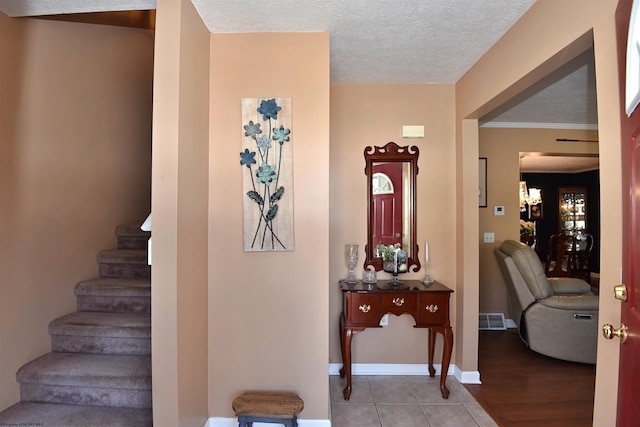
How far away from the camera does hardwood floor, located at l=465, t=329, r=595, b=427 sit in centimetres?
227

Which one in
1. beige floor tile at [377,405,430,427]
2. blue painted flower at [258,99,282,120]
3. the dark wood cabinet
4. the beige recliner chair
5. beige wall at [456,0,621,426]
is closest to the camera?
beige wall at [456,0,621,426]

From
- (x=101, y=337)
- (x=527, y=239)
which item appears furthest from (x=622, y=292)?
(x=527, y=239)

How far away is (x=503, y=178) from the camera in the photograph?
4086 millimetres

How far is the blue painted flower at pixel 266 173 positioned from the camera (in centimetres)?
208

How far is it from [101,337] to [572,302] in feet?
13.2

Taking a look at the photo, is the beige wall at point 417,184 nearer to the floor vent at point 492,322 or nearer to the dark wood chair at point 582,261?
the floor vent at point 492,322

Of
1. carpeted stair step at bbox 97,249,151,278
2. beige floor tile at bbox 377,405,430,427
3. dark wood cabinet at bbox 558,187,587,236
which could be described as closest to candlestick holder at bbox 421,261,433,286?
beige floor tile at bbox 377,405,430,427

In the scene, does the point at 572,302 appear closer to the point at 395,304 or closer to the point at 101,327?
the point at 395,304

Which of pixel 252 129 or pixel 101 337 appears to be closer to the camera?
pixel 252 129

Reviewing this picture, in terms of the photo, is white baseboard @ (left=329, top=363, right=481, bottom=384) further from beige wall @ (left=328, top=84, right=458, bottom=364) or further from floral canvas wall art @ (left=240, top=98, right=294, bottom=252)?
floral canvas wall art @ (left=240, top=98, right=294, bottom=252)

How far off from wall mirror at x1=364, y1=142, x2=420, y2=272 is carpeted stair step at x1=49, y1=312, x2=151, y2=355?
70.3 inches

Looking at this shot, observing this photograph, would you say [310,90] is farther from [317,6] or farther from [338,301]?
[338,301]

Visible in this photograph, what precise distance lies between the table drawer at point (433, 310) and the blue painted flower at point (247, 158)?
1579 mm

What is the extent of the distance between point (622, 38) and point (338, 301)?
2.40 metres
